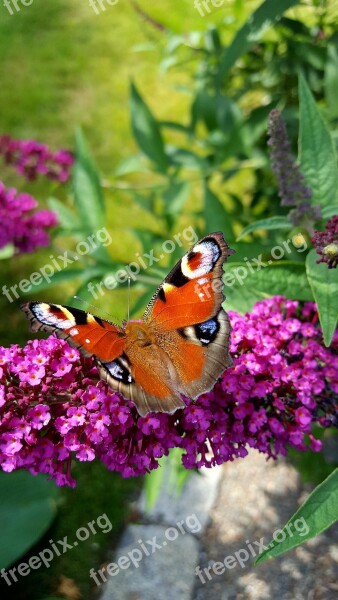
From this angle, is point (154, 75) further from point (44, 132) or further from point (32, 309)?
point (32, 309)

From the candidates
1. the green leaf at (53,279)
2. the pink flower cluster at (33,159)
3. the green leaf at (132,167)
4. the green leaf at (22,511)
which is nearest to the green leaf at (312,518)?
the green leaf at (22,511)

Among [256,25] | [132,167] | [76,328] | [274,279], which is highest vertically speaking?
[256,25]

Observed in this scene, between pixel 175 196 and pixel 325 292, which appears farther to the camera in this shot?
pixel 175 196

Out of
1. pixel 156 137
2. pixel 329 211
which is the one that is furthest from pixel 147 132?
pixel 329 211

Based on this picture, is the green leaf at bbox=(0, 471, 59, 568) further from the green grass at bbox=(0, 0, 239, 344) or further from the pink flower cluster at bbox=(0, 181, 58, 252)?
the green grass at bbox=(0, 0, 239, 344)

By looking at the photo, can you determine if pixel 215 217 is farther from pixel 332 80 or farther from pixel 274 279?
pixel 274 279

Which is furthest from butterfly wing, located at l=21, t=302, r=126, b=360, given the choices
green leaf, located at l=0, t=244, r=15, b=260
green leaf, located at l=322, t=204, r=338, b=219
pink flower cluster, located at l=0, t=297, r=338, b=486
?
green leaf, located at l=0, t=244, r=15, b=260
